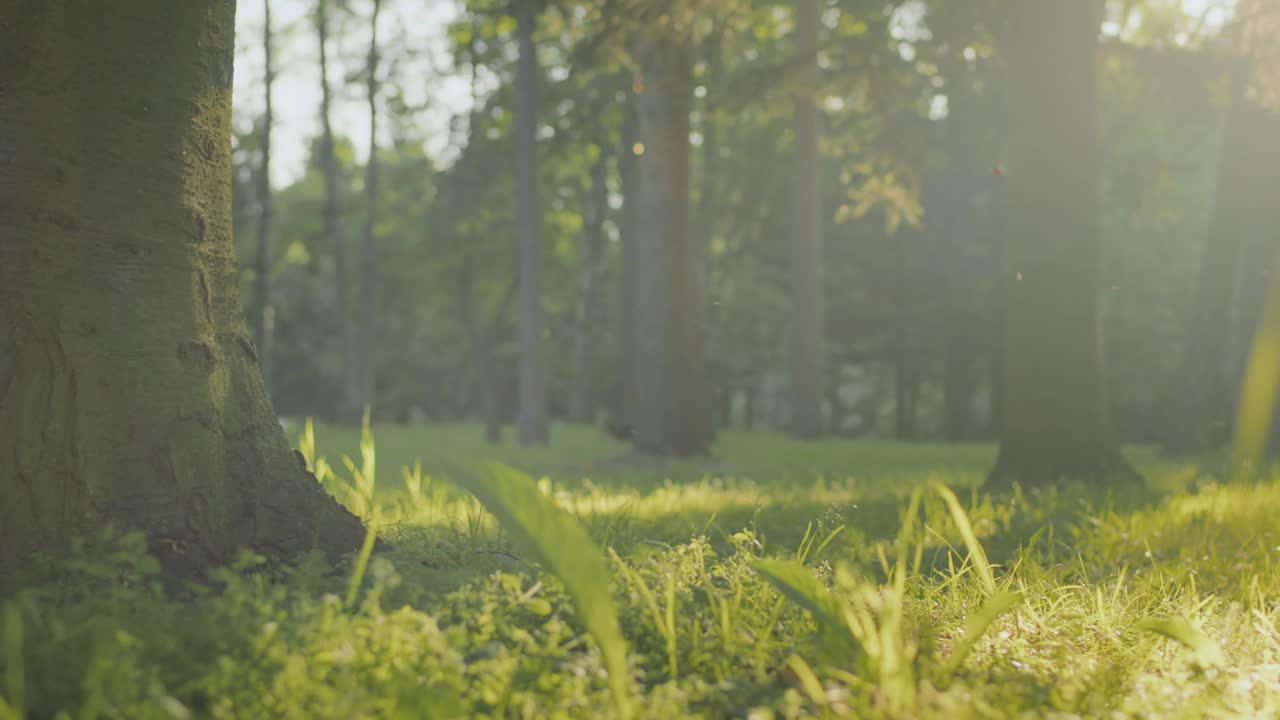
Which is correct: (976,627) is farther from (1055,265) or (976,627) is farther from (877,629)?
(1055,265)

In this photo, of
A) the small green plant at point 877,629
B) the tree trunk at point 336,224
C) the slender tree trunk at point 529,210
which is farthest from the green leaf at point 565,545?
the tree trunk at point 336,224

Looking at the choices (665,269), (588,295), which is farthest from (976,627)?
(588,295)

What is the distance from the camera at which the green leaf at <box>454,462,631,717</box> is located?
7.73 feet

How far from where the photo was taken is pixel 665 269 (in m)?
12.5

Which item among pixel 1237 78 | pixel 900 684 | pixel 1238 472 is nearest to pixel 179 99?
pixel 900 684

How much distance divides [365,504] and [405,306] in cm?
3986

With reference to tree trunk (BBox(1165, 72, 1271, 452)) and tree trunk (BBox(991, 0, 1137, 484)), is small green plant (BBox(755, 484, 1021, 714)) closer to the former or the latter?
tree trunk (BBox(991, 0, 1137, 484))

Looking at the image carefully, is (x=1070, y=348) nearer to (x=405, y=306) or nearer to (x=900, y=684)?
(x=900, y=684)

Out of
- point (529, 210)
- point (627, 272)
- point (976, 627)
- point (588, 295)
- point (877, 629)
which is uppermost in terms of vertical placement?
point (529, 210)

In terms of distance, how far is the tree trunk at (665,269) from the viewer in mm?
12461

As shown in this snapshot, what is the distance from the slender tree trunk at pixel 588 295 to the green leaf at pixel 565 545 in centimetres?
2585

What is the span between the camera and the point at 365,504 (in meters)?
4.40

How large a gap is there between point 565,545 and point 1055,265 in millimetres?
6600

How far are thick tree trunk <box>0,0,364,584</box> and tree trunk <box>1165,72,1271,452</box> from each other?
46.0 feet
